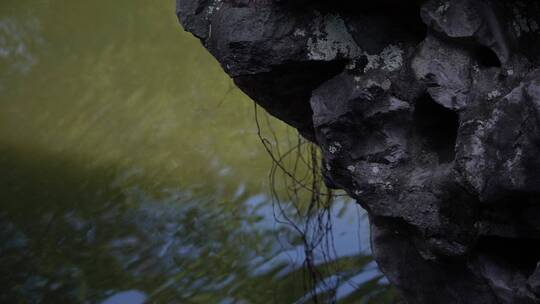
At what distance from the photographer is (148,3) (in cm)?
428

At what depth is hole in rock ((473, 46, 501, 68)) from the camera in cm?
114

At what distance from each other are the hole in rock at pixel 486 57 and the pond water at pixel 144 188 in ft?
3.76

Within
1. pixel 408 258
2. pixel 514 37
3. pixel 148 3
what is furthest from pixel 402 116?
pixel 148 3

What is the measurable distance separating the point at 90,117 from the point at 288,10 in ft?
7.14

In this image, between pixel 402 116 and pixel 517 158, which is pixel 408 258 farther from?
pixel 517 158

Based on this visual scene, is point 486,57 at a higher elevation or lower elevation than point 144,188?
lower

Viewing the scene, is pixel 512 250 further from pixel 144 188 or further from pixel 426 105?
pixel 144 188

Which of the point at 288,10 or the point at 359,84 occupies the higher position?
the point at 288,10

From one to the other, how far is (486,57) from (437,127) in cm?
15

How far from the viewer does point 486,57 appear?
1.15m

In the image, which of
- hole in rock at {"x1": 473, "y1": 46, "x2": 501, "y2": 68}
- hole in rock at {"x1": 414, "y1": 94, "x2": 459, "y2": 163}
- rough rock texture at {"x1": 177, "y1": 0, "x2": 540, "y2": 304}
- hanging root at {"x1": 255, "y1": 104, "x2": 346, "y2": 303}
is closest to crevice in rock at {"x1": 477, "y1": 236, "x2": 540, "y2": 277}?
rough rock texture at {"x1": 177, "y1": 0, "x2": 540, "y2": 304}

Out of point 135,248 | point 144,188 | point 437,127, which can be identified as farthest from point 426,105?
point 144,188

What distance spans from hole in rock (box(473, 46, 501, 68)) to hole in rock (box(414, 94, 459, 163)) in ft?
0.34

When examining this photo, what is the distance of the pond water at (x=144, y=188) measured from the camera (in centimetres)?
236
